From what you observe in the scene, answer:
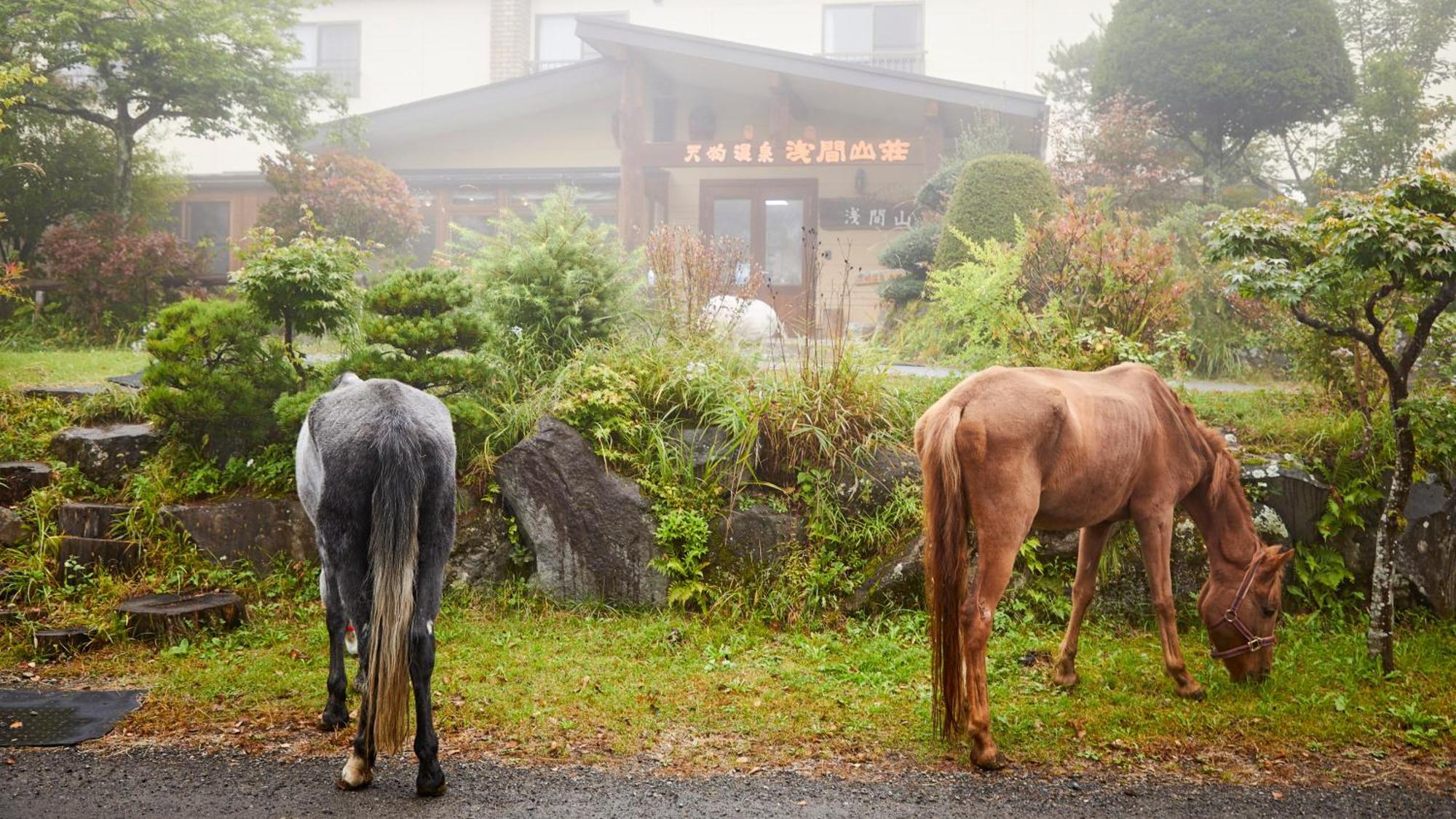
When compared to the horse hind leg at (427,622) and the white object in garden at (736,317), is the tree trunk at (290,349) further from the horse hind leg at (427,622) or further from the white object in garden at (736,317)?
the horse hind leg at (427,622)

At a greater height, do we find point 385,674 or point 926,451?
point 926,451

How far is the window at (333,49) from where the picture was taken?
2395cm

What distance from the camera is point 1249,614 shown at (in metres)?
4.68

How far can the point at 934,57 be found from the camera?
22.4 meters

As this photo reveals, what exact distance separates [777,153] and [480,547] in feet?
38.9

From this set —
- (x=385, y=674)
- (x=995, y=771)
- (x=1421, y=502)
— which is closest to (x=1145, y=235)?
(x=1421, y=502)

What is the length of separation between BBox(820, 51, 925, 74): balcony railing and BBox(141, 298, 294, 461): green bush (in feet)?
60.0

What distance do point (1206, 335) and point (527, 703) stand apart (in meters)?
9.45

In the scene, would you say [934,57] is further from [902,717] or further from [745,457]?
[902,717]

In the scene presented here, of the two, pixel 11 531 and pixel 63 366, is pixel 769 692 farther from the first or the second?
pixel 63 366

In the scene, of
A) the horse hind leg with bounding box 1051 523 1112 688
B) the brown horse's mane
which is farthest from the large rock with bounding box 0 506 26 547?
the brown horse's mane

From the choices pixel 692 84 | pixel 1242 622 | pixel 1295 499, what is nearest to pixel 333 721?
pixel 1242 622

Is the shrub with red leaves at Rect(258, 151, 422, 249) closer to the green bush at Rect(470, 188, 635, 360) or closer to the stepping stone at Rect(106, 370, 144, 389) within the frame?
the stepping stone at Rect(106, 370, 144, 389)

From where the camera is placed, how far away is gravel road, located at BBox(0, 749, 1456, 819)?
358 cm
